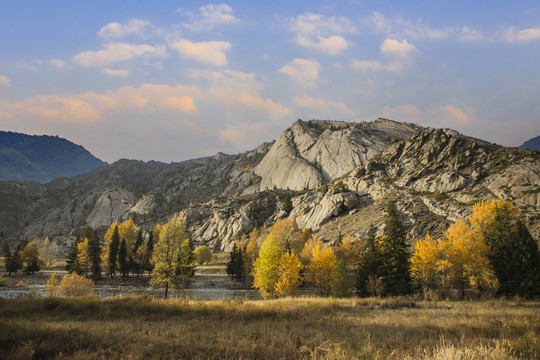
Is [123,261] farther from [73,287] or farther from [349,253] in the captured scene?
[349,253]

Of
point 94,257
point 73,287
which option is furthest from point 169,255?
point 94,257

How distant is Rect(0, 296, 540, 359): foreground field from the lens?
372 inches

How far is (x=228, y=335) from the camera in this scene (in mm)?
Result: 12453

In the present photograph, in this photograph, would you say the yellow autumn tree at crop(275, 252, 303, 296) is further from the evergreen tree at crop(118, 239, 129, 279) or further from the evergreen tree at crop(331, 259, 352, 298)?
the evergreen tree at crop(118, 239, 129, 279)

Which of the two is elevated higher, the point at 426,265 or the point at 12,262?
the point at 426,265

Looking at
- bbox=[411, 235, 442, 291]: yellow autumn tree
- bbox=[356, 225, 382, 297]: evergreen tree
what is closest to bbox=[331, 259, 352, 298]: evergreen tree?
bbox=[356, 225, 382, 297]: evergreen tree

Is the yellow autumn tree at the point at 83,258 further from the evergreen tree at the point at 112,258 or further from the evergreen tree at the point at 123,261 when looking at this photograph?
the evergreen tree at the point at 123,261

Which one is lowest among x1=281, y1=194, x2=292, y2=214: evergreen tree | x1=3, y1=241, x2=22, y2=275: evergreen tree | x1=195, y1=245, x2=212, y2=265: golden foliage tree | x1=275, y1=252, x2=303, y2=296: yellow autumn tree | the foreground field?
x1=195, y1=245, x2=212, y2=265: golden foliage tree

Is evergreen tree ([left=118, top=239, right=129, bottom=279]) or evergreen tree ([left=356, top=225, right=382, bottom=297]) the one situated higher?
evergreen tree ([left=356, top=225, right=382, bottom=297])

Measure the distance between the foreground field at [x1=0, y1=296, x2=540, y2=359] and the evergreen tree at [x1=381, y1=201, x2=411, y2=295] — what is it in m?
21.4

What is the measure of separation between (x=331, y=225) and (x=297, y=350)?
3915 inches

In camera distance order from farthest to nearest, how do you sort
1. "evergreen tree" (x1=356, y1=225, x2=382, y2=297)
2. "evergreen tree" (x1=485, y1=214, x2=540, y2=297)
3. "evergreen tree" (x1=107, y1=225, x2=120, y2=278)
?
"evergreen tree" (x1=107, y1=225, x2=120, y2=278) < "evergreen tree" (x1=356, y1=225, x2=382, y2=297) < "evergreen tree" (x1=485, y1=214, x2=540, y2=297)

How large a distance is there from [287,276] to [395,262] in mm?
15440

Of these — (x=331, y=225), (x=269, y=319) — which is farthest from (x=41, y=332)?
(x=331, y=225)
